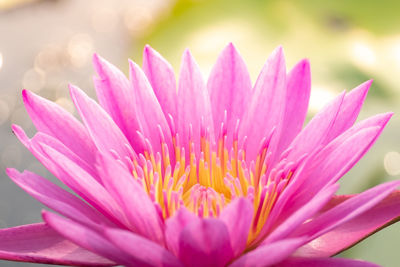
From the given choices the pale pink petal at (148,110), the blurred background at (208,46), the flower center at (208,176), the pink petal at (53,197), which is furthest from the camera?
the blurred background at (208,46)

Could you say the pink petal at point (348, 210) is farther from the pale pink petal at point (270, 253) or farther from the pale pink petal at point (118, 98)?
the pale pink petal at point (118, 98)

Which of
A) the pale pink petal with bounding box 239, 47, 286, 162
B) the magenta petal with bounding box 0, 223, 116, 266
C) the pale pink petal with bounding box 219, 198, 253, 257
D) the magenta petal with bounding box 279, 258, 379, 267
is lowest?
the magenta petal with bounding box 279, 258, 379, 267

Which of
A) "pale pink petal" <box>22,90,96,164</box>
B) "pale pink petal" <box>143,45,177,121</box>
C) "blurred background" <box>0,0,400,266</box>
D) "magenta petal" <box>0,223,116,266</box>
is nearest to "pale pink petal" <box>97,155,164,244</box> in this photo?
"magenta petal" <box>0,223,116,266</box>

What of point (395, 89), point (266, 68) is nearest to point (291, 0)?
point (395, 89)

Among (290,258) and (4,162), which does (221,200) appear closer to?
(290,258)

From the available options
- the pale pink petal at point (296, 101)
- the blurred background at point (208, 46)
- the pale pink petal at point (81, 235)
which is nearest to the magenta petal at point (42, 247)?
the pale pink petal at point (81, 235)

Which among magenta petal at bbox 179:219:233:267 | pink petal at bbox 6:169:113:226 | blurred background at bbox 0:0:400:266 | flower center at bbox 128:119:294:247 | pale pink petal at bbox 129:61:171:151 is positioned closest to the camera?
magenta petal at bbox 179:219:233:267

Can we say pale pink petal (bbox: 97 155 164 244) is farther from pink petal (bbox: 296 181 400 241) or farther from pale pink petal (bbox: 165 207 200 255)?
pink petal (bbox: 296 181 400 241)

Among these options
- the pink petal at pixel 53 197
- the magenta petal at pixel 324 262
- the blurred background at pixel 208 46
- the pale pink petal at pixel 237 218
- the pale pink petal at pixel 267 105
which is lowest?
the magenta petal at pixel 324 262
